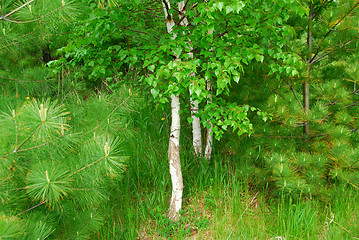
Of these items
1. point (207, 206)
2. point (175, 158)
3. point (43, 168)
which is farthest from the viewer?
point (207, 206)

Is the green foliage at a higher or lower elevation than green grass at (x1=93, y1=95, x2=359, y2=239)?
higher

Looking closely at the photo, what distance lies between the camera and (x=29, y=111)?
1586 millimetres

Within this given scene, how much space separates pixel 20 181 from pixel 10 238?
52 centimetres

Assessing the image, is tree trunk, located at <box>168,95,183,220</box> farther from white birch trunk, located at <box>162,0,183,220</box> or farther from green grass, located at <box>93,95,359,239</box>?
green grass, located at <box>93,95,359,239</box>

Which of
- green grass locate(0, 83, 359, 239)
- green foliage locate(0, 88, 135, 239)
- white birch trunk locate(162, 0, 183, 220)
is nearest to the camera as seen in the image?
green foliage locate(0, 88, 135, 239)

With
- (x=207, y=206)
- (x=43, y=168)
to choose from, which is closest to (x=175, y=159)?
(x=207, y=206)

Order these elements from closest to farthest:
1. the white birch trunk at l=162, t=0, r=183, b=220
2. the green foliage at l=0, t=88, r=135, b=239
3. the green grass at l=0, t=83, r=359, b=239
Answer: the green foliage at l=0, t=88, r=135, b=239, the green grass at l=0, t=83, r=359, b=239, the white birch trunk at l=162, t=0, r=183, b=220

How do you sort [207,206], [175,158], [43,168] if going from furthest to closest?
[207,206] < [175,158] < [43,168]

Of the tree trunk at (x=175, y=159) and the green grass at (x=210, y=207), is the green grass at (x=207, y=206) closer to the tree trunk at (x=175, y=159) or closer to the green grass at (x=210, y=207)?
the green grass at (x=210, y=207)

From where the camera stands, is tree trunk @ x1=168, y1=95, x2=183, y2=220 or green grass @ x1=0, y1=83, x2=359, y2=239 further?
tree trunk @ x1=168, y1=95, x2=183, y2=220

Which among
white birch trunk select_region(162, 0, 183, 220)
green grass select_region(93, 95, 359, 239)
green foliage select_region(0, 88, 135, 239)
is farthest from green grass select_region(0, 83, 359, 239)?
green foliage select_region(0, 88, 135, 239)

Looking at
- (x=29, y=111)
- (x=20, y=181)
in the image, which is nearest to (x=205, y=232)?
(x=20, y=181)

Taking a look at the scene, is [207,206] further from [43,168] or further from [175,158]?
[43,168]

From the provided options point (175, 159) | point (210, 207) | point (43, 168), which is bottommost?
point (210, 207)
